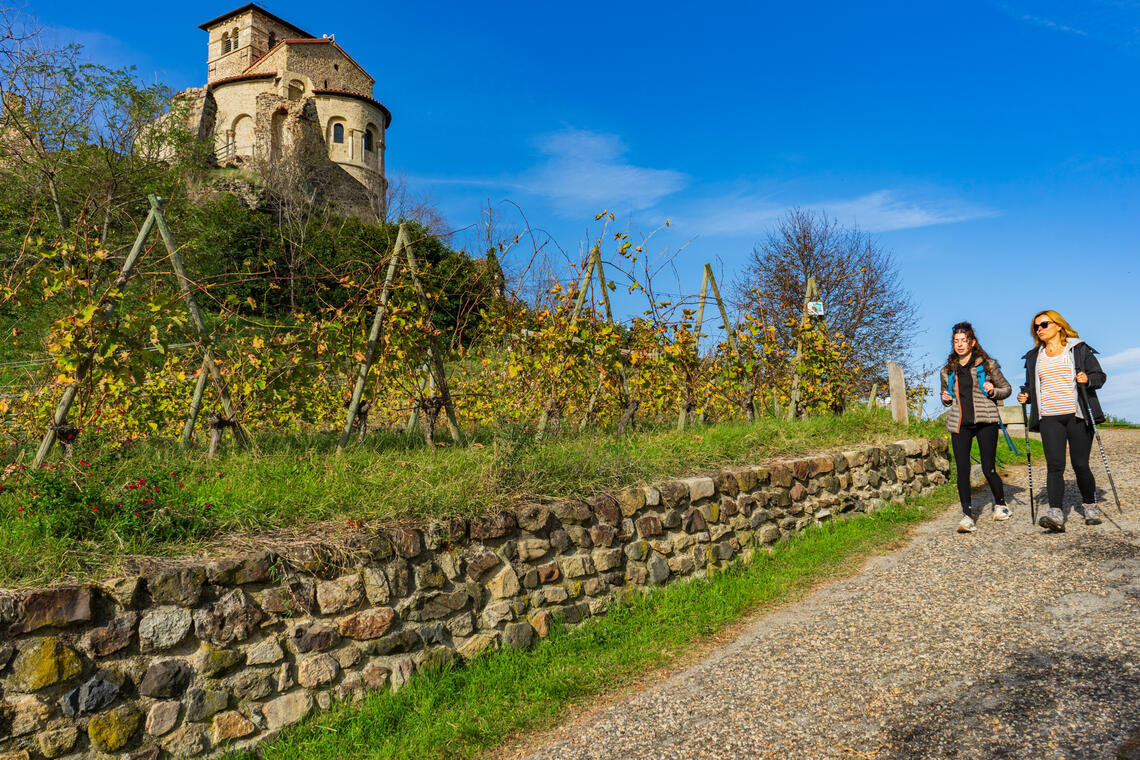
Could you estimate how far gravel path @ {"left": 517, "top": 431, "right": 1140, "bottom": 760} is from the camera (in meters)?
3.14

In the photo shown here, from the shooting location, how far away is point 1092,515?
6297 millimetres

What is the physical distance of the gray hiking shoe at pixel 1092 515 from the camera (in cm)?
630

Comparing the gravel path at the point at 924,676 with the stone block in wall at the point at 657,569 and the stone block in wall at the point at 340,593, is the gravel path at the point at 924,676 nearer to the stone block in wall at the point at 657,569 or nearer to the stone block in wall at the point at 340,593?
the stone block in wall at the point at 657,569

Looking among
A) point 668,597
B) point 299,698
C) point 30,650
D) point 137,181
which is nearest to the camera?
point 30,650

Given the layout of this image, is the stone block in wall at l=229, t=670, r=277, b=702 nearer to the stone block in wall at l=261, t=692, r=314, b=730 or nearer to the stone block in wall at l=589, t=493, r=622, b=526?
the stone block in wall at l=261, t=692, r=314, b=730

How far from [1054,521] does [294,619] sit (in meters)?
6.15

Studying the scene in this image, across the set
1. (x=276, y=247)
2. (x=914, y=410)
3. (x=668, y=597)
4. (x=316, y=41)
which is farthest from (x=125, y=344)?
(x=316, y=41)

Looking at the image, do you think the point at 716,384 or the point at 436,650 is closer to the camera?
the point at 436,650

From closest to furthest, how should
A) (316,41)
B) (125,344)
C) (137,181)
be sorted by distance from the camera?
(125,344), (137,181), (316,41)

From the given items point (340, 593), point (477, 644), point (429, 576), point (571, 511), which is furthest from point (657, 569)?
point (340, 593)

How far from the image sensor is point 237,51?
42.9 metres

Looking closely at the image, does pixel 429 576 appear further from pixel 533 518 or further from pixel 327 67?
pixel 327 67

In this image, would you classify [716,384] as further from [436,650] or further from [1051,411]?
[436,650]

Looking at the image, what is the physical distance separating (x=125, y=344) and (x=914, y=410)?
1048 cm
